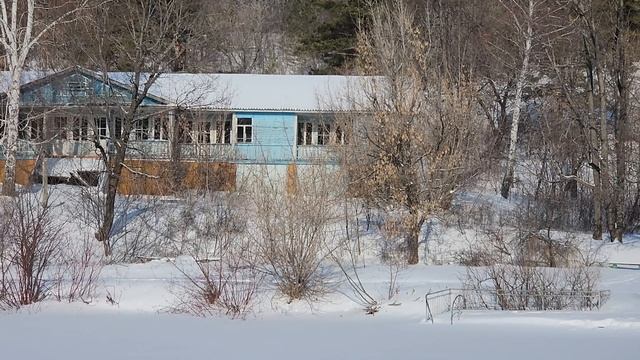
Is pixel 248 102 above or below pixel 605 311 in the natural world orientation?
above

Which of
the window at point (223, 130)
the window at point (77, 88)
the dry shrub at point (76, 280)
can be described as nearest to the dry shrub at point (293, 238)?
the dry shrub at point (76, 280)

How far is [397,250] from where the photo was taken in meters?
29.2

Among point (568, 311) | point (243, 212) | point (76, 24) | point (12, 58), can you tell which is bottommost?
point (568, 311)

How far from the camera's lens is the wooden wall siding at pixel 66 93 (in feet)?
115

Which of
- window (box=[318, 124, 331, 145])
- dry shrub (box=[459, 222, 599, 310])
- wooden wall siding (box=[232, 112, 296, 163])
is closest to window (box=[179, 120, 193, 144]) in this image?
wooden wall siding (box=[232, 112, 296, 163])

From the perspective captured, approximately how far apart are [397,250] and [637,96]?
1457cm

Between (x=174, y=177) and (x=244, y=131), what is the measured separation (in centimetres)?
474

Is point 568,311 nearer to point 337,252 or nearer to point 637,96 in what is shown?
point 337,252

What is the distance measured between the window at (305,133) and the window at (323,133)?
450mm

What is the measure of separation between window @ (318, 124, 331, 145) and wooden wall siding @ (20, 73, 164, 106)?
799 cm

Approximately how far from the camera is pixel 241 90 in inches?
1516

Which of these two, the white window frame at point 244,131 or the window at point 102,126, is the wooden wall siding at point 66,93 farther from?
the white window frame at point 244,131

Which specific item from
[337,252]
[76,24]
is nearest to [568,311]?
[337,252]

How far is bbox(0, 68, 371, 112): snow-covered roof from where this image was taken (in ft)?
119
